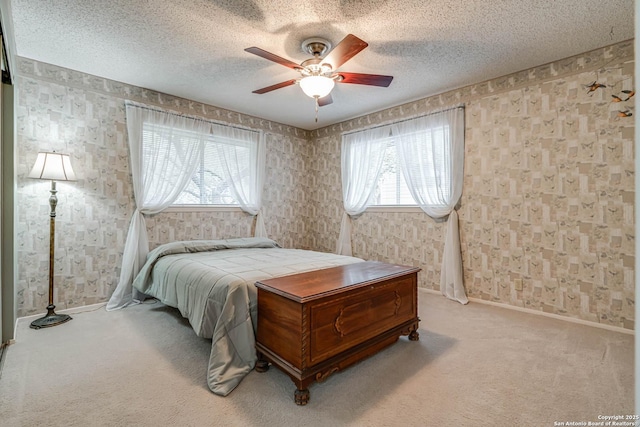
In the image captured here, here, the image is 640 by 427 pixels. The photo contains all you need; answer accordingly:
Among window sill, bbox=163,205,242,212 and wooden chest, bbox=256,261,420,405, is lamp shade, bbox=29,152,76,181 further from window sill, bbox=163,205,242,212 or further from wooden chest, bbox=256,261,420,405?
wooden chest, bbox=256,261,420,405

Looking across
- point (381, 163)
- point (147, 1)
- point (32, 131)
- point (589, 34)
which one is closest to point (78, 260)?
point (32, 131)

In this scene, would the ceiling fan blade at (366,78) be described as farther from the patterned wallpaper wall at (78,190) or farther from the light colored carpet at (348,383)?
the patterned wallpaper wall at (78,190)

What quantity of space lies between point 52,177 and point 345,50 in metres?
2.90

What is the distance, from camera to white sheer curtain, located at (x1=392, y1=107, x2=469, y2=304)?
12.0 ft

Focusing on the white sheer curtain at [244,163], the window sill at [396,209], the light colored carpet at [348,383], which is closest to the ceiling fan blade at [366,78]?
the window sill at [396,209]

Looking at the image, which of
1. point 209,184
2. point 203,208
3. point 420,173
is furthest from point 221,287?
point 420,173

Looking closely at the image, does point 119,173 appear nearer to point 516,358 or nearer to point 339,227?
point 339,227

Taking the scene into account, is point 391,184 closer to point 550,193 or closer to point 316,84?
point 550,193

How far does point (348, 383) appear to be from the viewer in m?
1.91

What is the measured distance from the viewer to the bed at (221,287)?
1986 millimetres

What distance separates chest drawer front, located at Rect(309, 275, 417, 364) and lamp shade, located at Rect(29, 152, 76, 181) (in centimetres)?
282

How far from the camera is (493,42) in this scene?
2662 millimetres

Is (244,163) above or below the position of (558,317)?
above

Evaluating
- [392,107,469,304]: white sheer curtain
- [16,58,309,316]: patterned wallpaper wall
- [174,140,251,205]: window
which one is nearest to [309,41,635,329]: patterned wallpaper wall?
[392,107,469,304]: white sheer curtain
